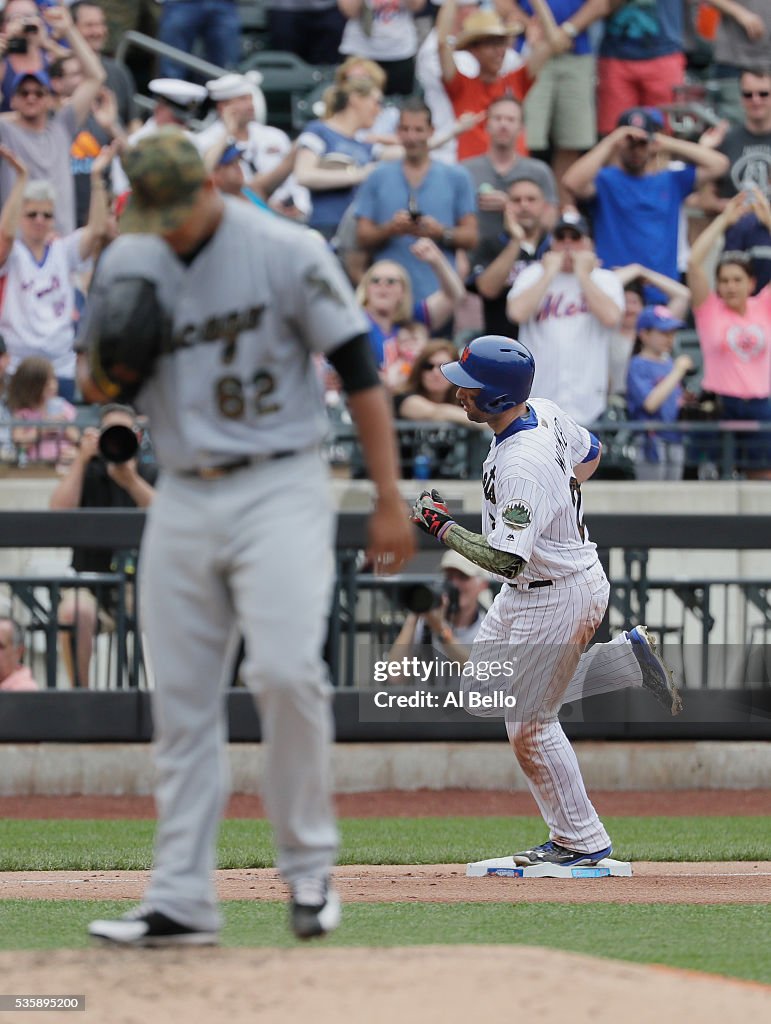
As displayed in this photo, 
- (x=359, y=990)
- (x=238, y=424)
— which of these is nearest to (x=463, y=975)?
(x=359, y=990)

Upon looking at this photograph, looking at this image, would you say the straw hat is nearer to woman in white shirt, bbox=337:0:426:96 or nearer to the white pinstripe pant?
woman in white shirt, bbox=337:0:426:96

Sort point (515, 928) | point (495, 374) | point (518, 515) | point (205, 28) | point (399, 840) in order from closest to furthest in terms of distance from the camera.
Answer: point (515, 928) → point (518, 515) → point (495, 374) → point (399, 840) → point (205, 28)

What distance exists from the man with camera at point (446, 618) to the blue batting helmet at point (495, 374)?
3.71 metres

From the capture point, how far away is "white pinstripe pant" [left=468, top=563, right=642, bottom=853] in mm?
7109

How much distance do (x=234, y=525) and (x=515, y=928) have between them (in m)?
2.03

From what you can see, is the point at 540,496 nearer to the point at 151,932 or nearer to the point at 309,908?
the point at 309,908

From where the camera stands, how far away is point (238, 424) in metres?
4.43

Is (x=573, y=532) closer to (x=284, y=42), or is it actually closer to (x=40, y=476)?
(x=40, y=476)

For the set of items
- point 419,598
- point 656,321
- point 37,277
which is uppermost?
point 37,277

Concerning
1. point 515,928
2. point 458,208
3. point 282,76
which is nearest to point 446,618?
point 458,208

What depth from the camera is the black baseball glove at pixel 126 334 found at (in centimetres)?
436

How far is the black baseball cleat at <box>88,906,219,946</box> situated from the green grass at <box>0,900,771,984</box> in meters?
0.62

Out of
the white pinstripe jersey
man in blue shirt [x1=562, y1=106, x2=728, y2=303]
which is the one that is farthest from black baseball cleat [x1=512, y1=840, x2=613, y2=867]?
man in blue shirt [x1=562, y1=106, x2=728, y2=303]

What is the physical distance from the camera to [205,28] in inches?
615
